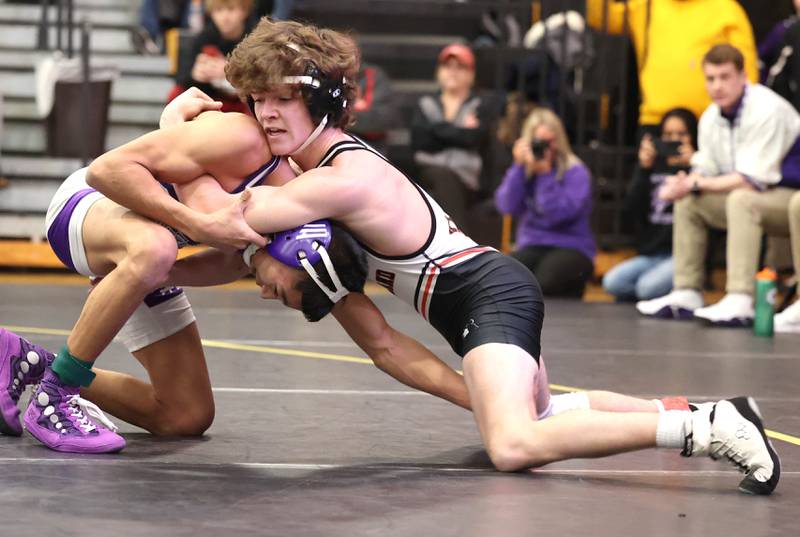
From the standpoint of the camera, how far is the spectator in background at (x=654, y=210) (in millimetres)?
7441

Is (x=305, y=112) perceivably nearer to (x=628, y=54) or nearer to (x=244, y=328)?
(x=244, y=328)

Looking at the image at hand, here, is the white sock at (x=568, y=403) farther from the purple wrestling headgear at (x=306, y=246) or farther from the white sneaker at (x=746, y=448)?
the purple wrestling headgear at (x=306, y=246)

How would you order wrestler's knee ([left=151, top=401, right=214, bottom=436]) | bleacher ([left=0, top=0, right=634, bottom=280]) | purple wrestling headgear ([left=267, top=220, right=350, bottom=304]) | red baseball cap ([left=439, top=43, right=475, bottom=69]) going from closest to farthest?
purple wrestling headgear ([left=267, top=220, right=350, bottom=304]), wrestler's knee ([left=151, top=401, right=214, bottom=436]), red baseball cap ([left=439, top=43, right=475, bottom=69]), bleacher ([left=0, top=0, right=634, bottom=280])

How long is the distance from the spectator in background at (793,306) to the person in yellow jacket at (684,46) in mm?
1378

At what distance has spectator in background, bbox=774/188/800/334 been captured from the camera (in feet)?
21.1

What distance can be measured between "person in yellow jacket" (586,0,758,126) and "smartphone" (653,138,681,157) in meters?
0.50

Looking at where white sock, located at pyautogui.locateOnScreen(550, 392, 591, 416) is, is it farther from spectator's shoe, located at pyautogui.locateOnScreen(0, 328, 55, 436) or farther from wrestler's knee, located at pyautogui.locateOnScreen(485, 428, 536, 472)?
spectator's shoe, located at pyautogui.locateOnScreen(0, 328, 55, 436)

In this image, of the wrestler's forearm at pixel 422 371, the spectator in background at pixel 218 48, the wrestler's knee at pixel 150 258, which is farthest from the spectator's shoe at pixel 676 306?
the wrestler's knee at pixel 150 258

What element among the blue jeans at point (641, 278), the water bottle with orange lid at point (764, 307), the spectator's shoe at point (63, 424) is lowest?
the blue jeans at point (641, 278)

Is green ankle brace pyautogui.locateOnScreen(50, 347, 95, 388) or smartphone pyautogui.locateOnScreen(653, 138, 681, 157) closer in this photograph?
green ankle brace pyautogui.locateOnScreen(50, 347, 95, 388)

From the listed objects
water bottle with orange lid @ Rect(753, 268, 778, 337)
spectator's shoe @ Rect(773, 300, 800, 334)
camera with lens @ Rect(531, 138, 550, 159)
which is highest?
camera with lens @ Rect(531, 138, 550, 159)

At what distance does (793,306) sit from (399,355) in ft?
11.4

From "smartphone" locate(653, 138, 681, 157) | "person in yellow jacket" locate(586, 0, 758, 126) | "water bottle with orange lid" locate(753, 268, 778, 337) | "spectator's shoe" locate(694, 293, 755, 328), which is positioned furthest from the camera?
"person in yellow jacket" locate(586, 0, 758, 126)

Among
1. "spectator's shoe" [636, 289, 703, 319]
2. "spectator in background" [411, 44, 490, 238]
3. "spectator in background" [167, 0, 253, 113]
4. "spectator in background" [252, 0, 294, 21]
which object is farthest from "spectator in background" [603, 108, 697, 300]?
"spectator in background" [252, 0, 294, 21]
